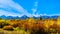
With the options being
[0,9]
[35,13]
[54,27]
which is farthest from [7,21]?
[54,27]

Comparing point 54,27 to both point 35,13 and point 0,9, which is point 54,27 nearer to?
point 35,13

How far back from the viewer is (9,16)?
4754 mm

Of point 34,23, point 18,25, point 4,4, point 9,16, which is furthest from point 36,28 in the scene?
point 4,4

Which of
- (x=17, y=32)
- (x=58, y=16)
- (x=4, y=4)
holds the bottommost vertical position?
(x=17, y=32)

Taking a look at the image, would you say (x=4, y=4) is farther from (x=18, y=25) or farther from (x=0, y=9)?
(x=18, y=25)

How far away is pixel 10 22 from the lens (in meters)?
4.76

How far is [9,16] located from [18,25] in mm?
331

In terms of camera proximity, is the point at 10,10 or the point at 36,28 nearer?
the point at 36,28

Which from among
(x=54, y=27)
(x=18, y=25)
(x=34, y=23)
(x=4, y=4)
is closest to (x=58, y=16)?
(x=54, y=27)

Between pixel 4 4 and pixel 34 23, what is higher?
pixel 4 4

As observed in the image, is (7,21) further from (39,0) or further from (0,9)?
(39,0)

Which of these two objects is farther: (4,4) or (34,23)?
(4,4)

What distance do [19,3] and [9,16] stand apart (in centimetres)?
41

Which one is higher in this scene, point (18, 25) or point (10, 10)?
point (10, 10)
